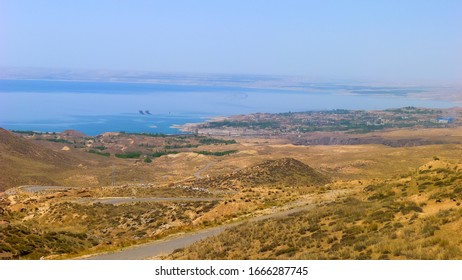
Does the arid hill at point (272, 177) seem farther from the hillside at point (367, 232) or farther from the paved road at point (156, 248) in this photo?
the hillside at point (367, 232)

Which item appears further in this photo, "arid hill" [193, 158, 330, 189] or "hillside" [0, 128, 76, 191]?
"hillside" [0, 128, 76, 191]

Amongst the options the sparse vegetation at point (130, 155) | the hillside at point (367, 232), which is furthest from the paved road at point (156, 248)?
the sparse vegetation at point (130, 155)

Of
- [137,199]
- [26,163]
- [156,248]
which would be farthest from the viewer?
[26,163]

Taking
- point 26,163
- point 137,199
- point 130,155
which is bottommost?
point 130,155

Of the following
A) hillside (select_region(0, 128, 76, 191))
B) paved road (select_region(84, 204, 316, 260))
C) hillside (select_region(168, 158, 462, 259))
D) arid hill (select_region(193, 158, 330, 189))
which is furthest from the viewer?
hillside (select_region(0, 128, 76, 191))

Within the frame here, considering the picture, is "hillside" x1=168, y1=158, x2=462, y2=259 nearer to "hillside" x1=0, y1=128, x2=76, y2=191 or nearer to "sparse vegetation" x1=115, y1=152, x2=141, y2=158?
"hillside" x1=0, y1=128, x2=76, y2=191

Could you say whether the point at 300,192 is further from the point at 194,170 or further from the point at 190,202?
the point at 194,170

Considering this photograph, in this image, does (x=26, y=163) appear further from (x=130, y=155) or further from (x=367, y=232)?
(x=367, y=232)

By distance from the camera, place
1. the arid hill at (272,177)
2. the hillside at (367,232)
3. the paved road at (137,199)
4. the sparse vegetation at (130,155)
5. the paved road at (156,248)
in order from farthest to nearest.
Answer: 1. the sparse vegetation at (130,155)
2. the arid hill at (272,177)
3. the paved road at (137,199)
4. the paved road at (156,248)
5. the hillside at (367,232)

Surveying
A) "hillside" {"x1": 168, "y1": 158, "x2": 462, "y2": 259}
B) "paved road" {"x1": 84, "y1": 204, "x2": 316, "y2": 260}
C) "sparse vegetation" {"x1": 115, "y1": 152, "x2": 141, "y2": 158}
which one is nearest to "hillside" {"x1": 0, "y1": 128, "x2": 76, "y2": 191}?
"sparse vegetation" {"x1": 115, "y1": 152, "x2": 141, "y2": 158}

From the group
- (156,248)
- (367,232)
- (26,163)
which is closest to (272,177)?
(156,248)
